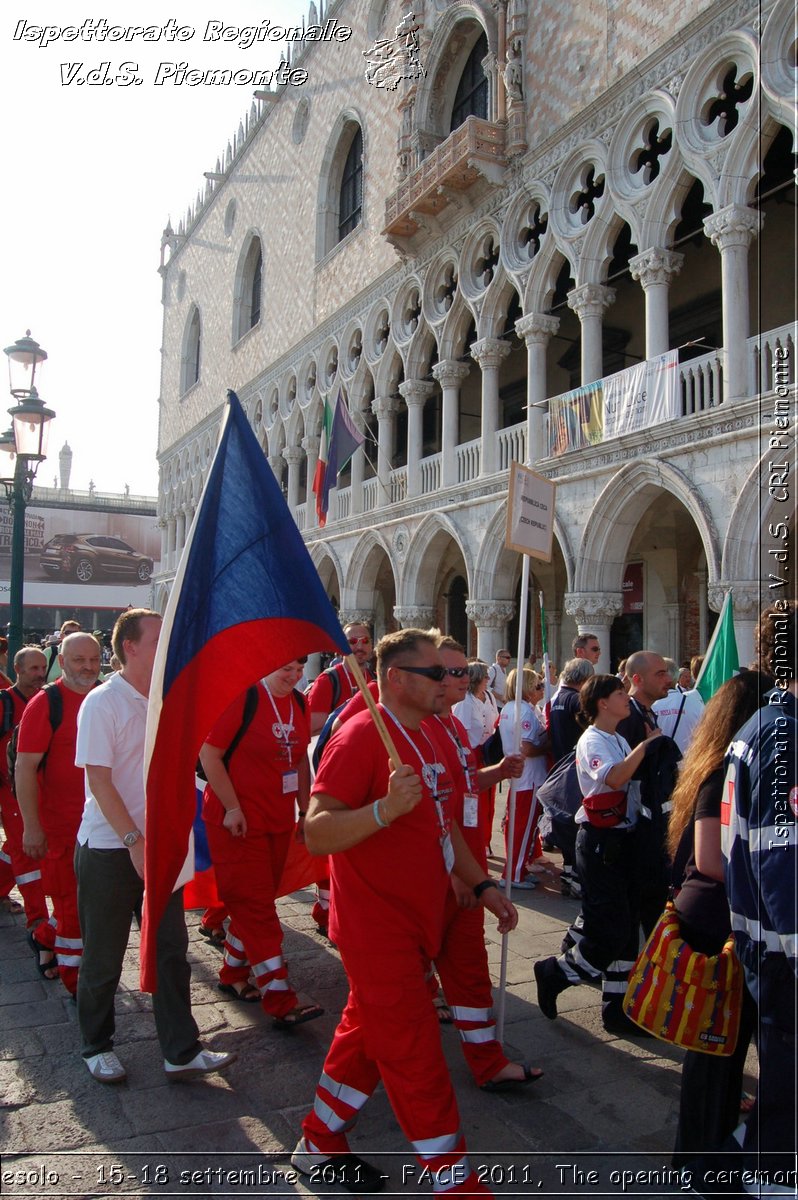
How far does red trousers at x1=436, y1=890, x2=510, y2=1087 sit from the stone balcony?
45.2 feet

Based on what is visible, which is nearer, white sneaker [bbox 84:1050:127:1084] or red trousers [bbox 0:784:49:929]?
white sneaker [bbox 84:1050:127:1084]

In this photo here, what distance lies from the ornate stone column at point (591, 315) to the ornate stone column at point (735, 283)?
2300 millimetres

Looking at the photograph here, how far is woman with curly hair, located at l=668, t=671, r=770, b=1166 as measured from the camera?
8.25ft

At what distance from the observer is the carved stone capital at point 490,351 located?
48.6 ft

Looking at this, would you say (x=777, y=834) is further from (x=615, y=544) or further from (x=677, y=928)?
(x=615, y=544)

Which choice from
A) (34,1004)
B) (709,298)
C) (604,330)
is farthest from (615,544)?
(34,1004)

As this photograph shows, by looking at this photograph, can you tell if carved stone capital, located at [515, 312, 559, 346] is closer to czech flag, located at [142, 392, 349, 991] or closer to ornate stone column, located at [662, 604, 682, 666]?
ornate stone column, located at [662, 604, 682, 666]

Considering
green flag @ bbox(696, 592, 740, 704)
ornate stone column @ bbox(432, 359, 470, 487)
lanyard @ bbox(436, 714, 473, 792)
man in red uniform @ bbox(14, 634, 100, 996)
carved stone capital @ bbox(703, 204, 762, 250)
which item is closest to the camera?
lanyard @ bbox(436, 714, 473, 792)

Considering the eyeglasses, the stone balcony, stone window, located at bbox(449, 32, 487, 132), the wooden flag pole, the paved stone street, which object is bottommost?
the paved stone street

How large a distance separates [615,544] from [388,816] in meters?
10.3

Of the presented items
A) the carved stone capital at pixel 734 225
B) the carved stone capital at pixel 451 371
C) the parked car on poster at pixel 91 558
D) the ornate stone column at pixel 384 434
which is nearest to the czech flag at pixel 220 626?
the carved stone capital at pixel 734 225

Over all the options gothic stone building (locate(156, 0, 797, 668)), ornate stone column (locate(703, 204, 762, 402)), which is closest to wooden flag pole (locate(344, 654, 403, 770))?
gothic stone building (locate(156, 0, 797, 668))

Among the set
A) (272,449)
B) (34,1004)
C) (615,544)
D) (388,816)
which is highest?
(272,449)

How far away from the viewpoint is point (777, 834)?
2100mm
